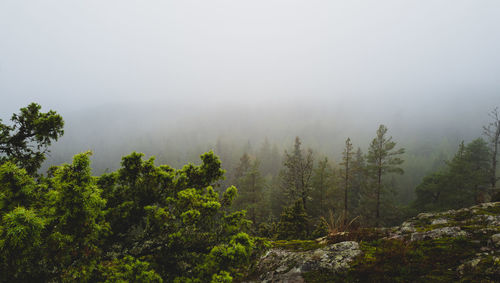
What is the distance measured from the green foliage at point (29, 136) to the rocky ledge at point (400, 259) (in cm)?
971

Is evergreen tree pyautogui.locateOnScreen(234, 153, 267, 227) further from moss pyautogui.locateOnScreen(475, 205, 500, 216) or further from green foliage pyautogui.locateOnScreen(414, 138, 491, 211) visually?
green foliage pyautogui.locateOnScreen(414, 138, 491, 211)

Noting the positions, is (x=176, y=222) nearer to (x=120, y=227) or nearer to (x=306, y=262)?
(x=120, y=227)

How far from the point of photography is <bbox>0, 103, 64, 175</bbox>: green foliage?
6910mm

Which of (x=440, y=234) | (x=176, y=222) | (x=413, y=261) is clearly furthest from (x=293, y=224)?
(x=176, y=222)

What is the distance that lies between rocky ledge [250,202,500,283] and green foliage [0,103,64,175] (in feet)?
31.9

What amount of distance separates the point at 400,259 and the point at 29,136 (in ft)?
43.9

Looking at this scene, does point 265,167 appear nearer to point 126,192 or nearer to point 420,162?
point 126,192

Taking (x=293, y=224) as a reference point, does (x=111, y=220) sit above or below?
above

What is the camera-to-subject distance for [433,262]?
5434 millimetres

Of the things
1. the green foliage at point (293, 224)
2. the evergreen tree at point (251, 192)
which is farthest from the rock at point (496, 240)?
the evergreen tree at point (251, 192)

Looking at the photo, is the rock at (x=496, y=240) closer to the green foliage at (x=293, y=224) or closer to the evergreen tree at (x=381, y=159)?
the green foliage at (x=293, y=224)

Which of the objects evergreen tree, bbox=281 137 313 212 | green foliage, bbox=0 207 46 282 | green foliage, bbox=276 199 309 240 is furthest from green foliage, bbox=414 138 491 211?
green foliage, bbox=0 207 46 282

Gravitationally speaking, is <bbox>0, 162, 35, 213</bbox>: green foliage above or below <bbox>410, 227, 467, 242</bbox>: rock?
above

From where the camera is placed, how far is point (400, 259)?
5836 mm
